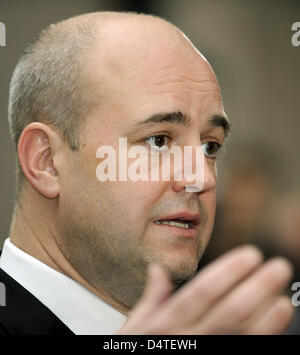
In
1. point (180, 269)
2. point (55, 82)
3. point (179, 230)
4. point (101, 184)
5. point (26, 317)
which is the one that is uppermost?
point (55, 82)

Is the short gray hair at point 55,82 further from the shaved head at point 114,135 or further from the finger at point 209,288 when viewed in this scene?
the finger at point 209,288

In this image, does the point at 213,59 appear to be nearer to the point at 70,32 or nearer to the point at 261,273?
the point at 70,32

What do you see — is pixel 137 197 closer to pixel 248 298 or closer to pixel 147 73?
pixel 147 73

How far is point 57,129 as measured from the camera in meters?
1.61

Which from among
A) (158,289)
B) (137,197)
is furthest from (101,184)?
(158,289)

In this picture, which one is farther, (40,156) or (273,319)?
(40,156)

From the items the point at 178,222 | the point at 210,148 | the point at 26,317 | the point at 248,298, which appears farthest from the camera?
the point at 210,148

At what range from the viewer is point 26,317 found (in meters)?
1.45

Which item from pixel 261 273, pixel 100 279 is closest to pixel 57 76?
pixel 100 279

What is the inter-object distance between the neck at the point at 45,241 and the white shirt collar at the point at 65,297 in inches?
1.0

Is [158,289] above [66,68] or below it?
below

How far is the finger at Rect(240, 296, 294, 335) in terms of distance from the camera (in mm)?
896

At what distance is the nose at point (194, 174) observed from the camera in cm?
154

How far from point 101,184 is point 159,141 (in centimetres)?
21
